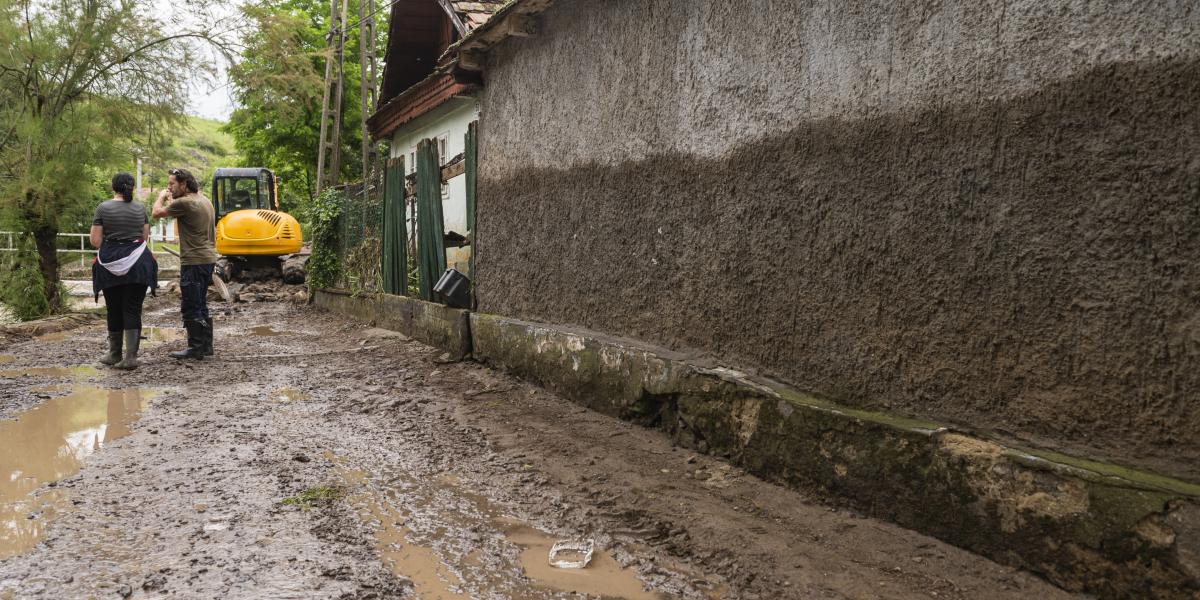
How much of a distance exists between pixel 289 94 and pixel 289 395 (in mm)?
11347

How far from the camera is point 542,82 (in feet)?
20.5

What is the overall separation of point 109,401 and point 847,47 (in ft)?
17.8

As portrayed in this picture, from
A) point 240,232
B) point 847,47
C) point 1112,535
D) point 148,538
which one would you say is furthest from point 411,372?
point 240,232

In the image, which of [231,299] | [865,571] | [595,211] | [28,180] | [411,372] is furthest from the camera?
[231,299]

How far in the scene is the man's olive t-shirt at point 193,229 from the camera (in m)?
7.61

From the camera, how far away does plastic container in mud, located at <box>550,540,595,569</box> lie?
297 centimetres

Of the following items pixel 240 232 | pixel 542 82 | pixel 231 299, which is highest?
pixel 542 82

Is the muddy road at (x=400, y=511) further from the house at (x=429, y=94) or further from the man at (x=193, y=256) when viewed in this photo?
the house at (x=429, y=94)

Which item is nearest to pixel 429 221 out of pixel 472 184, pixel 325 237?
pixel 472 184

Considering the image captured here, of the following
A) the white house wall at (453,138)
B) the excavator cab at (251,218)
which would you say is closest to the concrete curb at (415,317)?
the white house wall at (453,138)

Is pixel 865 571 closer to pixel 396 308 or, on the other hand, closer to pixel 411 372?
pixel 411 372

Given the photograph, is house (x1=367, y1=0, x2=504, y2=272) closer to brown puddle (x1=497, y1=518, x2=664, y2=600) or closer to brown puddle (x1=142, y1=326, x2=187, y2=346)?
brown puddle (x1=142, y1=326, x2=187, y2=346)

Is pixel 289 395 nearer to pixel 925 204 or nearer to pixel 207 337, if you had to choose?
pixel 207 337

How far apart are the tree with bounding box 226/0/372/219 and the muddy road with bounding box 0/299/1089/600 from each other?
9442mm
